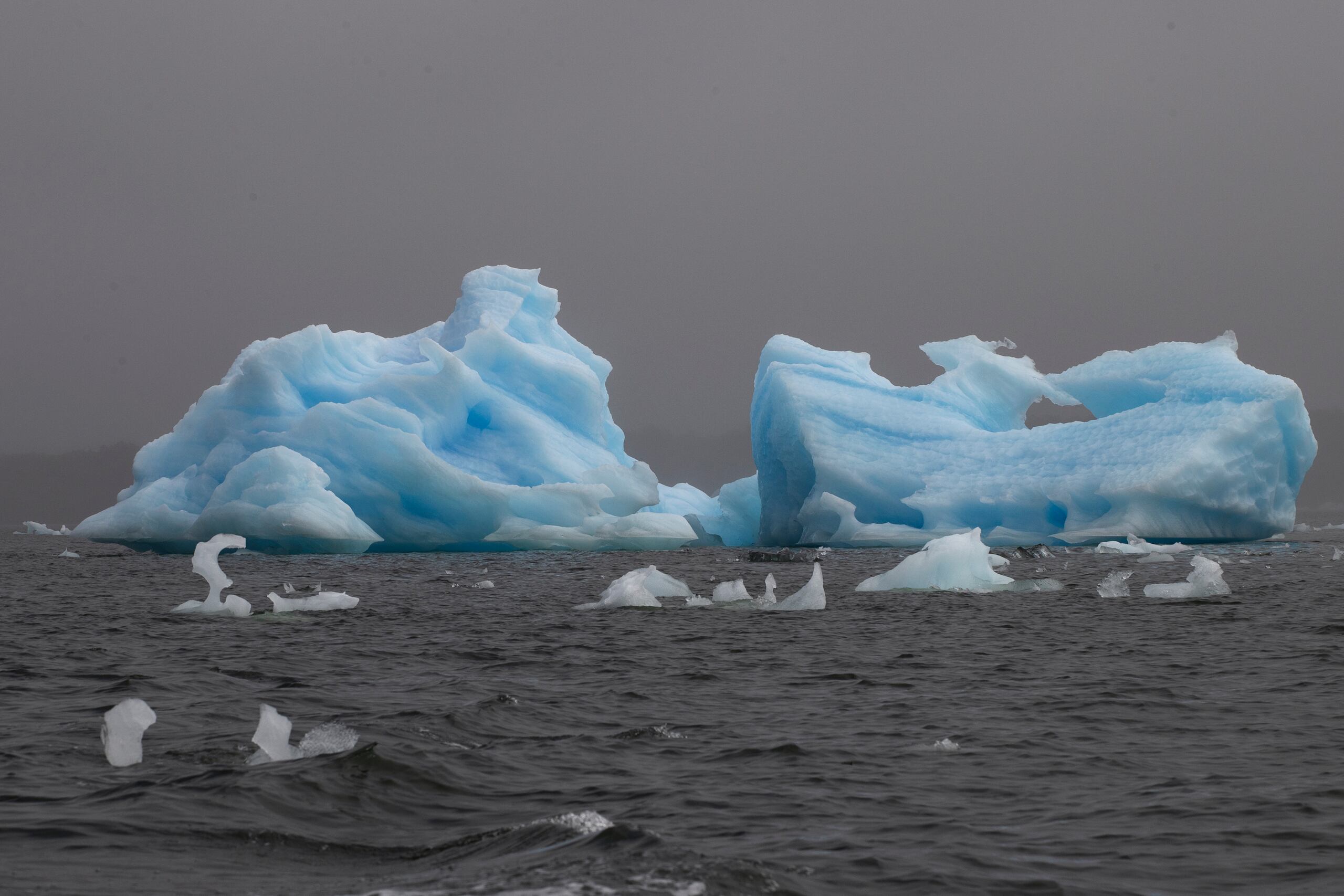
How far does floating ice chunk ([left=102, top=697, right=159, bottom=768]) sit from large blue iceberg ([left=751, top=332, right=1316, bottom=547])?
22.6 m

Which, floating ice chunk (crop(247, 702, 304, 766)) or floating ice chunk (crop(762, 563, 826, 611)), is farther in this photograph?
floating ice chunk (crop(762, 563, 826, 611))

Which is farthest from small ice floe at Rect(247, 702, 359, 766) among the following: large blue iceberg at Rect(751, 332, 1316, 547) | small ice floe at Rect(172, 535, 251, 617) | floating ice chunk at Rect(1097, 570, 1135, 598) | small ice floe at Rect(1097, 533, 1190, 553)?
large blue iceberg at Rect(751, 332, 1316, 547)

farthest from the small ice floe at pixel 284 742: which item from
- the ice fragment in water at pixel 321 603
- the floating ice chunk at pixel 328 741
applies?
the ice fragment in water at pixel 321 603

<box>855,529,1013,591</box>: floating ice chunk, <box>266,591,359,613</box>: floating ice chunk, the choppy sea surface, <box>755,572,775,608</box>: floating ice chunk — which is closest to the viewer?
the choppy sea surface

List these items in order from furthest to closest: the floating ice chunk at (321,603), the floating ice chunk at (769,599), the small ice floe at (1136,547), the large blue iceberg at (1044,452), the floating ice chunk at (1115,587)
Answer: the large blue iceberg at (1044,452), the small ice floe at (1136,547), the floating ice chunk at (1115,587), the floating ice chunk at (769,599), the floating ice chunk at (321,603)

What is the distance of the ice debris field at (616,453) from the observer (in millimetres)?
24891

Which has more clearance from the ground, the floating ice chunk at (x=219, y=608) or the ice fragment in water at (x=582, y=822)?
the floating ice chunk at (x=219, y=608)

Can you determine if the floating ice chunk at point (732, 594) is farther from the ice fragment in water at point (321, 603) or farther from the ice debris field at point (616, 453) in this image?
the ice debris field at point (616, 453)

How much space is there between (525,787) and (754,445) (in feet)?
86.1

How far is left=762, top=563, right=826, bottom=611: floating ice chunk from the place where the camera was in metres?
13.5

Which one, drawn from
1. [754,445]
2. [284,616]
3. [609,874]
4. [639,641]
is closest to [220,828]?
[609,874]

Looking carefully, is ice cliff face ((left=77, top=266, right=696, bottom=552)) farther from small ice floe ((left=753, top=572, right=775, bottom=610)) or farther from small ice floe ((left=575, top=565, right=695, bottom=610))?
small ice floe ((left=753, top=572, right=775, bottom=610))

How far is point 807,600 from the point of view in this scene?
13672mm

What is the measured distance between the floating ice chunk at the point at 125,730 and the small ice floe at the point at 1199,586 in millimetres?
12038
